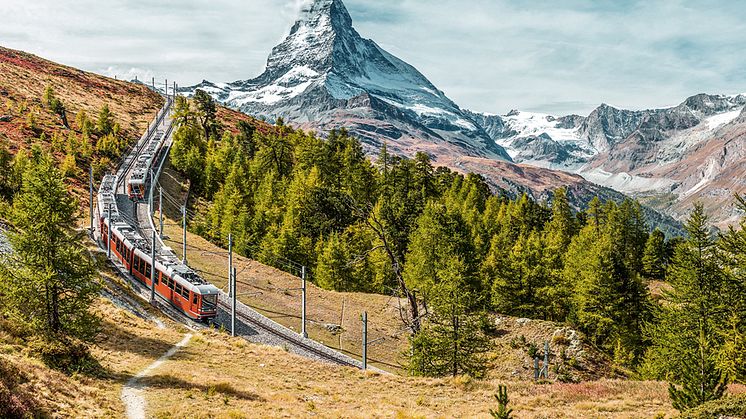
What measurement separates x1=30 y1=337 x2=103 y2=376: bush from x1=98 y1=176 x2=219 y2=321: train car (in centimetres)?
1777

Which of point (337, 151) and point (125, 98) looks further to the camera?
point (125, 98)

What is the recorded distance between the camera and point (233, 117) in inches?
5659

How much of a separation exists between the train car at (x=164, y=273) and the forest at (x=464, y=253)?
1334 cm

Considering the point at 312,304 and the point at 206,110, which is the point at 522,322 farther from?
the point at 206,110

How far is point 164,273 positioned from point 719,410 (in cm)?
4159

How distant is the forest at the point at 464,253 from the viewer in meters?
32.8

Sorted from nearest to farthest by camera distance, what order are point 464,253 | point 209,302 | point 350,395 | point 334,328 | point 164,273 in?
1. point 350,395
2. point 209,302
3. point 164,273
4. point 334,328
5. point 464,253

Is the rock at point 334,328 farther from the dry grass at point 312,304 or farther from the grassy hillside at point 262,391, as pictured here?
the grassy hillside at point 262,391

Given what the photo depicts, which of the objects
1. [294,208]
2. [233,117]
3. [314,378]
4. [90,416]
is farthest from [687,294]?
[233,117]

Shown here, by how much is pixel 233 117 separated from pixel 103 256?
94.6 metres

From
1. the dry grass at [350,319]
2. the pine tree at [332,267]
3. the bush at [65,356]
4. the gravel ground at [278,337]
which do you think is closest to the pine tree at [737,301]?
the dry grass at [350,319]

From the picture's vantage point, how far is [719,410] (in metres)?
16.0

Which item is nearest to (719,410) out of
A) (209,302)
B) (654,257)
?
(209,302)

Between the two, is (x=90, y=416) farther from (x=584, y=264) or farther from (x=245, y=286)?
(x=584, y=264)
